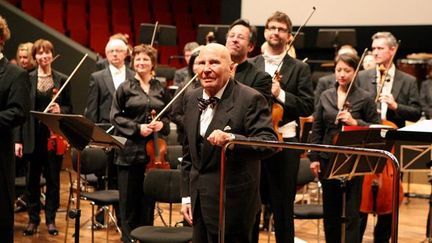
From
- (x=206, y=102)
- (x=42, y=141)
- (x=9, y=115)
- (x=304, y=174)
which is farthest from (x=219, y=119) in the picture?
(x=42, y=141)

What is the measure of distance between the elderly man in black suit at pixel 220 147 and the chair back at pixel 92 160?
8.55ft

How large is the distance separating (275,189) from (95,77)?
8.33ft

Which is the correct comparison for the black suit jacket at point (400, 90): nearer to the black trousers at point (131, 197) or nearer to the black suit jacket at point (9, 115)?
the black trousers at point (131, 197)

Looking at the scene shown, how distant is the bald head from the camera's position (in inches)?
149

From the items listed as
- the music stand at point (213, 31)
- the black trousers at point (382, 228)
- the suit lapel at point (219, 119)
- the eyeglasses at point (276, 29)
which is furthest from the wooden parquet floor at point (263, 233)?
the music stand at point (213, 31)

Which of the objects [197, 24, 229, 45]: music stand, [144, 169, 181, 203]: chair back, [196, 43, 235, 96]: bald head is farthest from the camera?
[197, 24, 229, 45]: music stand

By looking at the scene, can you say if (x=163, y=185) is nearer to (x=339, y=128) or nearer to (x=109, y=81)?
(x=339, y=128)

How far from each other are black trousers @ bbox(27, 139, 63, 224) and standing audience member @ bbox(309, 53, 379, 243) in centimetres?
248

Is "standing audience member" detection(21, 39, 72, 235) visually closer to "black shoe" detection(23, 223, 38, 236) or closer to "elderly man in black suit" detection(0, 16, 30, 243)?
"black shoe" detection(23, 223, 38, 236)

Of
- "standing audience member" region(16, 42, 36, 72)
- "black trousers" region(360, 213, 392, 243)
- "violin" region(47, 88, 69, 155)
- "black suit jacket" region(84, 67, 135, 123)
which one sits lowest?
"black trousers" region(360, 213, 392, 243)

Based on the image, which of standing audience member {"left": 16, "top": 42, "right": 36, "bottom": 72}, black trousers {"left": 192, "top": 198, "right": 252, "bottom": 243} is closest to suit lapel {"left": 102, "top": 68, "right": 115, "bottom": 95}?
standing audience member {"left": 16, "top": 42, "right": 36, "bottom": 72}

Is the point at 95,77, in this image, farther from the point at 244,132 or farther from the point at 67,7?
the point at 67,7

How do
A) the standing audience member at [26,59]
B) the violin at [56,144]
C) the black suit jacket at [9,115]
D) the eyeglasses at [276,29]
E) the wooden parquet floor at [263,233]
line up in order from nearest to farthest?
the black suit jacket at [9,115] < the eyeglasses at [276,29] < the wooden parquet floor at [263,233] < the violin at [56,144] < the standing audience member at [26,59]

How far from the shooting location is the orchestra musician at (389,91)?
579 centimetres
